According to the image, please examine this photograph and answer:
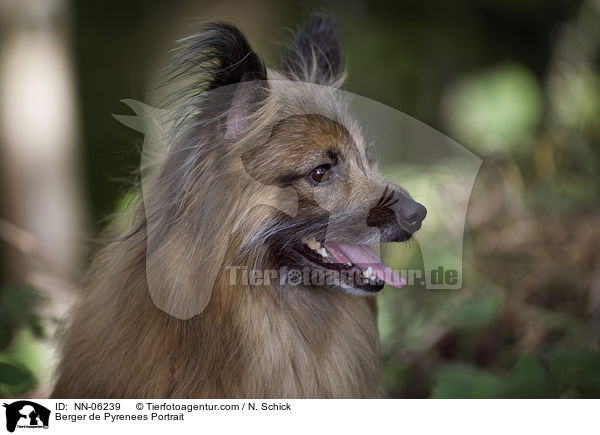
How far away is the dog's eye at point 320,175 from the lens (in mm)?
2195

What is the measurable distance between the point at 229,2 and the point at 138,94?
10.9 feet

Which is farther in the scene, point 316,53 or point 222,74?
point 316,53

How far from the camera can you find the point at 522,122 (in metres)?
4.98

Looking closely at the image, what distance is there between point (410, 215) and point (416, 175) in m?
2.07

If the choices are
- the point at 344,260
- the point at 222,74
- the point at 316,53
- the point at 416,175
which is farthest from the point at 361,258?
the point at 416,175

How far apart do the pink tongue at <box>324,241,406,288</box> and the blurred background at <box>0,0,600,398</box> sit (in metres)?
0.65

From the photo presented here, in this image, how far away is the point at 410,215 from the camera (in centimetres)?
221

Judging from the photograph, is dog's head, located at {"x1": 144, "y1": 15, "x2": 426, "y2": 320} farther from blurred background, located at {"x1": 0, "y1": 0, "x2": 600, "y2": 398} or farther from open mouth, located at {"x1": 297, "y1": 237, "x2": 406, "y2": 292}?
blurred background, located at {"x1": 0, "y1": 0, "x2": 600, "y2": 398}
